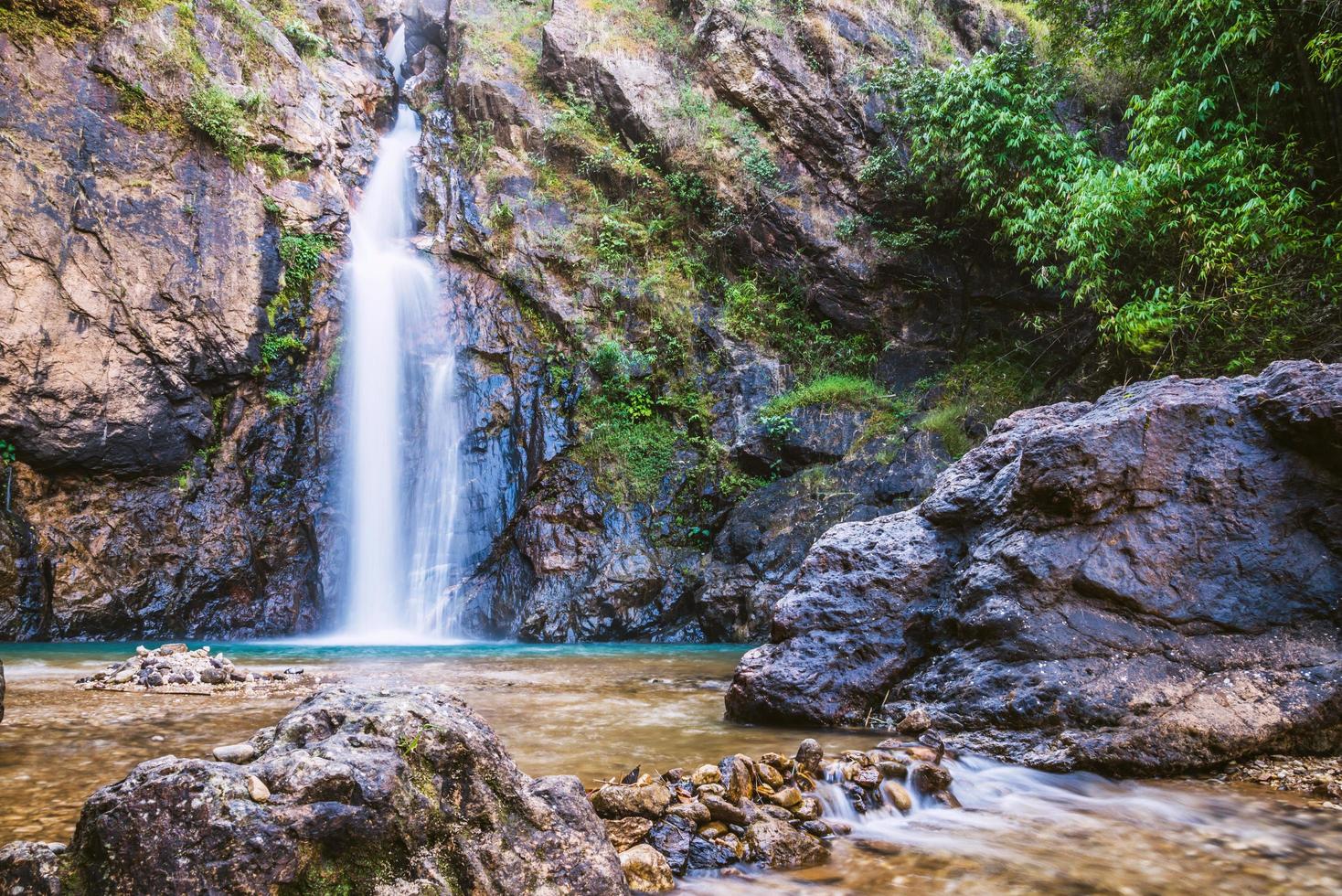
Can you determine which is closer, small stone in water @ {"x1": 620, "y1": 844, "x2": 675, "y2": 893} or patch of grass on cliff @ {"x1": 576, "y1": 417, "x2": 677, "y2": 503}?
small stone in water @ {"x1": 620, "y1": 844, "x2": 675, "y2": 893}

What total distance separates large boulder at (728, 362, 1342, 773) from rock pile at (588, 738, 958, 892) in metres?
1.07

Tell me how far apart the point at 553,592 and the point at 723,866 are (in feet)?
34.8

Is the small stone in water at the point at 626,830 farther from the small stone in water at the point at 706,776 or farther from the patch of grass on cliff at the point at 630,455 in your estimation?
the patch of grass on cliff at the point at 630,455

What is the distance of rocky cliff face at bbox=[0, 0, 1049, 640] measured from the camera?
1229 centimetres

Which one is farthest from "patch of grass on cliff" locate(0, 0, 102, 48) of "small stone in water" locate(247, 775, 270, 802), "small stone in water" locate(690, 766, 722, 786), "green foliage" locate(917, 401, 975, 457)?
"small stone in water" locate(690, 766, 722, 786)

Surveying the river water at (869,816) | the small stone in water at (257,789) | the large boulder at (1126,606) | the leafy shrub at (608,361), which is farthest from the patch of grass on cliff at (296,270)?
the small stone in water at (257,789)

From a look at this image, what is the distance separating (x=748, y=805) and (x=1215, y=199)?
9595 mm

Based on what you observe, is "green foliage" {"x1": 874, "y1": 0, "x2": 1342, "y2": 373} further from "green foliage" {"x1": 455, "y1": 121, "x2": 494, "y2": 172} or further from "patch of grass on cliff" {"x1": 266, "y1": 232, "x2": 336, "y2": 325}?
"patch of grass on cliff" {"x1": 266, "y1": 232, "x2": 336, "y2": 325}

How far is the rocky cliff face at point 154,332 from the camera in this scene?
38.8 feet

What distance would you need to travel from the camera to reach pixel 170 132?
13.9m

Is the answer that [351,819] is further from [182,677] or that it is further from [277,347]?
[277,347]

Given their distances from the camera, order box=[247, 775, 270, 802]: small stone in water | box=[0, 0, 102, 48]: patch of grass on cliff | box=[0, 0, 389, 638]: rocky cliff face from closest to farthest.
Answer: box=[247, 775, 270, 802]: small stone in water → box=[0, 0, 389, 638]: rocky cliff face → box=[0, 0, 102, 48]: patch of grass on cliff

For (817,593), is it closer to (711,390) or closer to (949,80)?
(711,390)

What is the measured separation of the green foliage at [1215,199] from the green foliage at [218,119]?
14.0 meters
